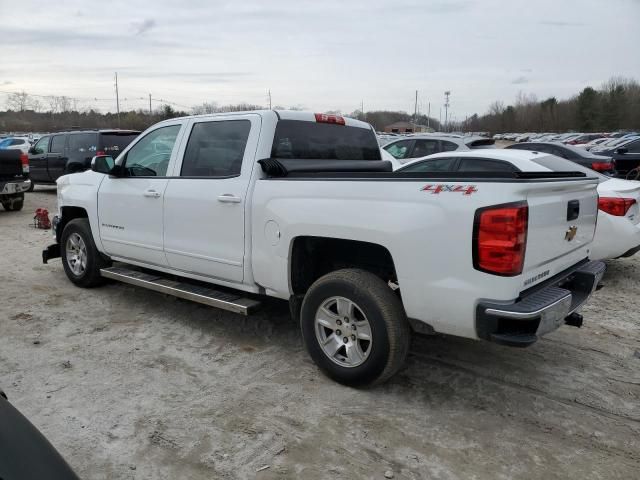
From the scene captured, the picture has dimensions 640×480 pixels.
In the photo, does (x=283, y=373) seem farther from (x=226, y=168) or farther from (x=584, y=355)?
(x=584, y=355)

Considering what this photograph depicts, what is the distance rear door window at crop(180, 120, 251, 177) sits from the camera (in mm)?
4449

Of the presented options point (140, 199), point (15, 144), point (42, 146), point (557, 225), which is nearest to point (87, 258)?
point (140, 199)

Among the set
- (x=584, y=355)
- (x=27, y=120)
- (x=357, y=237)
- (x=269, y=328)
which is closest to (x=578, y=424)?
(x=584, y=355)

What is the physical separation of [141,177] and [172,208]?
65cm

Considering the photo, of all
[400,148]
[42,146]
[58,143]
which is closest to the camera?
[400,148]

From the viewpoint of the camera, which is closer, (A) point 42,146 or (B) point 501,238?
(B) point 501,238

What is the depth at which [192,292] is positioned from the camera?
4.69m

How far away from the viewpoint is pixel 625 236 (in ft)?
19.5

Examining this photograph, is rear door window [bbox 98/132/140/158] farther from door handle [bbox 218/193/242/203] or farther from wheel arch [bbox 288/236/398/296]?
wheel arch [bbox 288/236/398/296]

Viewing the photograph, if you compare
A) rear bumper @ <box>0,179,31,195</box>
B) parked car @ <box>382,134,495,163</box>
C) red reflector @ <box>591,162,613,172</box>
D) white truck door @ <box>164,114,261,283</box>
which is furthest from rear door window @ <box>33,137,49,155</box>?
red reflector @ <box>591,162,613,172</box>

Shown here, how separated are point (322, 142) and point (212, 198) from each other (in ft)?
3.78

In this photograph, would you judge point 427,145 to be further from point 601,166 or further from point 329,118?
point 329,118

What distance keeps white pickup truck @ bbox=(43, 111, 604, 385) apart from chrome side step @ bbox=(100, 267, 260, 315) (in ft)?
0.05

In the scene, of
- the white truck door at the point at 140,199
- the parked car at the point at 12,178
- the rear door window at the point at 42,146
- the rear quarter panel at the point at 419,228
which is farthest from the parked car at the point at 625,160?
the rear door window at the point at 42,146
